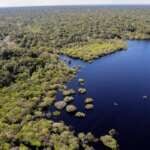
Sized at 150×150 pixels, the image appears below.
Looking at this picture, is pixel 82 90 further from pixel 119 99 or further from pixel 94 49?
pixel 94 49

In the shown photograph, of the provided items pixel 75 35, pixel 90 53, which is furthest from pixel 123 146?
pixel 75 35

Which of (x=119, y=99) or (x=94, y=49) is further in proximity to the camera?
(x=94, y=49)

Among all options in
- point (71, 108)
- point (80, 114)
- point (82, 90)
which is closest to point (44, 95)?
point (82, 90)

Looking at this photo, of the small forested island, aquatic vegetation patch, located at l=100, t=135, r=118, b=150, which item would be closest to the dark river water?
aquatic vegetation patch, located at l=100, t=135, r=118, b=150

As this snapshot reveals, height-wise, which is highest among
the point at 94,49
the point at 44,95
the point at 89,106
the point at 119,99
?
the point at 94,49

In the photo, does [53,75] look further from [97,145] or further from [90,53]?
[97,145]

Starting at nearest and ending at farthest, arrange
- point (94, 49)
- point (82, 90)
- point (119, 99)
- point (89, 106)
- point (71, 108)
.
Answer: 1. point (71, 108)
2. point (89, 106)
3. point (119, 99)
4. point (82, 90)
5. point (94, 49)

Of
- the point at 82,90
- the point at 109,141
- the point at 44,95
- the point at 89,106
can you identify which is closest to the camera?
the point at 109,141

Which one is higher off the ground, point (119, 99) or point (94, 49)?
point (94, 49)
